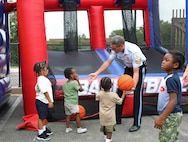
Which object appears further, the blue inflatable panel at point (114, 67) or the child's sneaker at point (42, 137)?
the blue inflatable panel at point (114, 67)

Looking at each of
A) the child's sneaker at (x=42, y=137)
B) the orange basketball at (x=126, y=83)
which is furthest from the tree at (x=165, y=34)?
the child's sneaker at (x=42, y=137)

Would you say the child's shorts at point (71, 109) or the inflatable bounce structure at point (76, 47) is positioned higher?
the inflatable bounce structure at point (76, 47)

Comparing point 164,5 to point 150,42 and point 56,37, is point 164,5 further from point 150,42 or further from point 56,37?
point 56,37

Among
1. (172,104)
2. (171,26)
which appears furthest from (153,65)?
(172,104)

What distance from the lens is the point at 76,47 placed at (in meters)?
6.95

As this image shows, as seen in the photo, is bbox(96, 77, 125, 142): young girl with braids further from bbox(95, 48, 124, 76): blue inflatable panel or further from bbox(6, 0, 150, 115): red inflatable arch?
bbox(95, 48, 124, 76): blue inflatable panel

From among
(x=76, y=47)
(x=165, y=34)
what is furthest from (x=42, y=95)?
(x=165, y=34)

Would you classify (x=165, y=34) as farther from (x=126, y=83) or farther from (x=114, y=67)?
(x=126, y=83)

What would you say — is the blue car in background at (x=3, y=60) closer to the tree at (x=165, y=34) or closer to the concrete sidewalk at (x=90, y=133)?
the concrete sidewalk at (x=90, y=133)

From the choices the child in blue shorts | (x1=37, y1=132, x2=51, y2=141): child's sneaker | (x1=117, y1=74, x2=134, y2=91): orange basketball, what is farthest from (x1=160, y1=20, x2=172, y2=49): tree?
(x1=37, y1=132, x2=51, y2=141): child's sneaker

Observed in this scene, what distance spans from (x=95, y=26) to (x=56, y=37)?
0.93 metres

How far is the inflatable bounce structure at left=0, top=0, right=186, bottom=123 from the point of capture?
454 centimetres

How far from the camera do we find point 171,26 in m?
7.31

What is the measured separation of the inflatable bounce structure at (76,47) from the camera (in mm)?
4535
